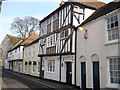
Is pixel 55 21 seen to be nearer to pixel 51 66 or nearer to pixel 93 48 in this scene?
pixel 51 66

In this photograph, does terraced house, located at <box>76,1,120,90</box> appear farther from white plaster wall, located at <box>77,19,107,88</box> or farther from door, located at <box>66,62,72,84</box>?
door, located at <box>66,62,72,84</box>

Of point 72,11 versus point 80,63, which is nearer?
point 80,63

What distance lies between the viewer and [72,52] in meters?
12.5

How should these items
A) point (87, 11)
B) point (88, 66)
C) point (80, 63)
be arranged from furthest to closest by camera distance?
point (87, 11) < point (80, 63) < point (88, 66)

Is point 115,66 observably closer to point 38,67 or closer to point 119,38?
point 119,38

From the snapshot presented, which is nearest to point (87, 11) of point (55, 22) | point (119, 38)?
point (55, 22)

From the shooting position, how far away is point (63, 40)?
46.6 ft

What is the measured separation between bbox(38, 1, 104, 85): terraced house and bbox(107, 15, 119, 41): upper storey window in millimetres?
4024

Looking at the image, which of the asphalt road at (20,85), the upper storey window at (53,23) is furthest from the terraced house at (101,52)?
the upper storey window at (53,23)

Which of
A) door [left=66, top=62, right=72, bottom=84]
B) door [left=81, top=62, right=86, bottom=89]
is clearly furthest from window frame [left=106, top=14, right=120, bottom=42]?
door [left=66, top=62, right=72, bottom=84]

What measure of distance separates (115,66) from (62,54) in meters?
6.43

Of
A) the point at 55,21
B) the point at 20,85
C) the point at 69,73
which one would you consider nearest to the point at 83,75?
the point at 69,73

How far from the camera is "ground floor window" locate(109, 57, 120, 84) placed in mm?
8103

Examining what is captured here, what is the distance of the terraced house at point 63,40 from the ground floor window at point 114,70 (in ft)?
13.6
